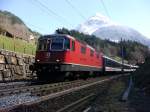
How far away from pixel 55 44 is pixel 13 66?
22.4 feet

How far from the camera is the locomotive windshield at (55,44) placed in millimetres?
24453

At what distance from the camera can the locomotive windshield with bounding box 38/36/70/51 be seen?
80.2 feet

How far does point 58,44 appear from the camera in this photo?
2469 cm

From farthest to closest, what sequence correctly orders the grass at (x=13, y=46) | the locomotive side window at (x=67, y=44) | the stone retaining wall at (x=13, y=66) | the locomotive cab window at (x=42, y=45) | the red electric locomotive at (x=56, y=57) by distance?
1. the grass at (x=13, y=46)
2. the stone retaining wall at (x=13, y=66)
3. the locomotive cab window at (x=42, y=45)
4. the locomotive side window at (x=67, y=44)
5. the red electric locomotive at (x=56, y=57)

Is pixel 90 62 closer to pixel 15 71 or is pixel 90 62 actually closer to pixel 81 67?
pixel 81 67

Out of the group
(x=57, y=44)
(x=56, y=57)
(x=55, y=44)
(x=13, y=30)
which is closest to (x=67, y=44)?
(x=57, y=44)

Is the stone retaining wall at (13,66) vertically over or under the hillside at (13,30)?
under

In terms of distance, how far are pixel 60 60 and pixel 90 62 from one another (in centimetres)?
951

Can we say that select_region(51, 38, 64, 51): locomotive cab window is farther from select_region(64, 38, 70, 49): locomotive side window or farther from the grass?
the grass

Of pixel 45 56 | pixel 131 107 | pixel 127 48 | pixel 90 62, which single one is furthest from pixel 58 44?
pixel 127 48

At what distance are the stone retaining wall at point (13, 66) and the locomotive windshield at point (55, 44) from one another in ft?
14.9

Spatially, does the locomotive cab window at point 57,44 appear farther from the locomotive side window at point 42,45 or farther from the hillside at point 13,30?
the hillside at point 13,30

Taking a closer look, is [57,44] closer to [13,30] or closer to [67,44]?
[67,44]

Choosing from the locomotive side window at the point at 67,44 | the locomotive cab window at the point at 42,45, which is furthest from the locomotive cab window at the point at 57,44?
the locomotive cab window at the point at 42,45
